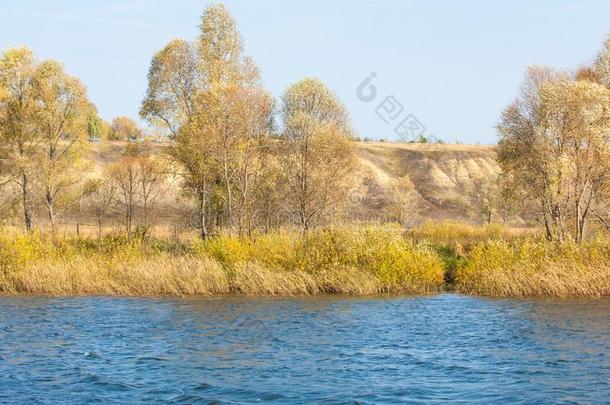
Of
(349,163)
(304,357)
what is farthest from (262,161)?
(304,357)

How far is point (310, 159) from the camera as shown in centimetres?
5509

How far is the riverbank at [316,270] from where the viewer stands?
112 ft

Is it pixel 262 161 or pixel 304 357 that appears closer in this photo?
pixel 304 357

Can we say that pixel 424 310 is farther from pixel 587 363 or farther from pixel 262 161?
pixel 262 161

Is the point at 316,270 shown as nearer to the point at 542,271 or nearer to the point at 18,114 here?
the point at 542,271

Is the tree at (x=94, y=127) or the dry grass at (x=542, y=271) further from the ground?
the tree at (x=94, y=127)

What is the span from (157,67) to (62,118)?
721cm

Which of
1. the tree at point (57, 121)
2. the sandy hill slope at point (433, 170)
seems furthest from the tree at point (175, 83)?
the sandy hill slope at point (433, 170)

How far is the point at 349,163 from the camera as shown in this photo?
57188mm

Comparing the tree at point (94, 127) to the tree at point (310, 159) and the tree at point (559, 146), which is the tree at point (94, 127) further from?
the tree at point (559, 146)

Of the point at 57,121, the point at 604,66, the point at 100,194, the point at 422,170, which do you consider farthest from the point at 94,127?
the point at 604,66

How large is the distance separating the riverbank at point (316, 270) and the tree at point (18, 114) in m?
14.7

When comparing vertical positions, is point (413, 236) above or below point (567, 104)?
below

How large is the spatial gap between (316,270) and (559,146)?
54.3 ft
